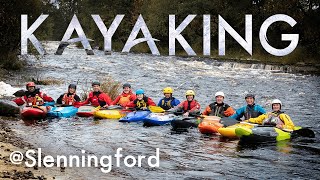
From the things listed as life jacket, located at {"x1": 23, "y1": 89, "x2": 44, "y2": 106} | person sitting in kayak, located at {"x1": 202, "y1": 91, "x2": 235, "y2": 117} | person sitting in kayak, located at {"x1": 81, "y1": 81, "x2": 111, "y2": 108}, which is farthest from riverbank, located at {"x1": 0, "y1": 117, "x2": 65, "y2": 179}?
person sitting in kayak, located at {"x1": 81, "y1": 81, "x2": 111, "y2": 108}

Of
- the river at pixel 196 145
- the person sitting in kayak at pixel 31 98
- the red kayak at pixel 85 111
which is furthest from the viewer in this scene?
the person sitting in kayak at pixel 31 98

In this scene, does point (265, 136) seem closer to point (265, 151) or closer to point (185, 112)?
point (265, 151)

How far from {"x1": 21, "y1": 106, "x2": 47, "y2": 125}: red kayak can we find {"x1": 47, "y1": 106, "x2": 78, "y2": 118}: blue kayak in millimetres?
241

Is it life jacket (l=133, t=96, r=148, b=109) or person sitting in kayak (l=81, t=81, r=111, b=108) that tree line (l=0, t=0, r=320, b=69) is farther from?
life jacket (l=133, t=96, r=148, b=109)

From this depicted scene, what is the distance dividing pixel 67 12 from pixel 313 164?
269ft

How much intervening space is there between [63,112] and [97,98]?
138 cm

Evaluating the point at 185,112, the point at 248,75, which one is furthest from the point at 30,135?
the point at 248,75

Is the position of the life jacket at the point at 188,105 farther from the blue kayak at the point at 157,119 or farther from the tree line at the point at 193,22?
the tree line at the point at 193,22

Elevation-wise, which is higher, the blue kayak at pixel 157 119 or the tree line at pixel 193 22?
the tree line at pixel 193 22

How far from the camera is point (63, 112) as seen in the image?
13.3m

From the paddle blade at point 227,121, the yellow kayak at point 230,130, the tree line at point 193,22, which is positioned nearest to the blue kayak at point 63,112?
the paddle blade at point 227,121

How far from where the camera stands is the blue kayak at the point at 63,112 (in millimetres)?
13188

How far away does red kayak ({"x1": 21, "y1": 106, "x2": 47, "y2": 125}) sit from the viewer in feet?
41.6

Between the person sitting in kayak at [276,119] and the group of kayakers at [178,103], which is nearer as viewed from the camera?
the person sitting in kayak at [276,119]
